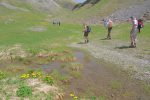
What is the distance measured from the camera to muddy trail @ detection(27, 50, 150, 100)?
706 inches

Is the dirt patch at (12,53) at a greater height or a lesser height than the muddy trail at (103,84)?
greater

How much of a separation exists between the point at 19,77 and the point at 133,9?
83141 millimetres

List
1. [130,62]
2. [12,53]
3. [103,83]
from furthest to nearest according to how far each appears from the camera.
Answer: [12,53] → [130,62] → [103,83]

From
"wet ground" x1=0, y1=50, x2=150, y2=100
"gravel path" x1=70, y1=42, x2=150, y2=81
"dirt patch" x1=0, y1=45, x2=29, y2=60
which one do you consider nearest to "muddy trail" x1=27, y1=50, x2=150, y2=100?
"wet ground" x1=0, y1=50, x2=150, y2=100

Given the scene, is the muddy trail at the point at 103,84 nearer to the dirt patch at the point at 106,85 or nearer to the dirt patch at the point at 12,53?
the dirt patch at the point at 106,85

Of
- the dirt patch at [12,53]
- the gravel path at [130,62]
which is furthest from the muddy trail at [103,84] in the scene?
the dirt patch at [12,53]

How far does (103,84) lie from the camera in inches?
793

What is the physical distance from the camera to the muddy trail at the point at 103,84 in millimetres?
17938

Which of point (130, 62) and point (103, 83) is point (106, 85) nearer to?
point (103, 83)

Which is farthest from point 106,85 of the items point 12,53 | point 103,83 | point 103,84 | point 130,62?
point 12,53

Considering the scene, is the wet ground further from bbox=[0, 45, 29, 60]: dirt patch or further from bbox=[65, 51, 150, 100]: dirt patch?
bbox=[0, 45, 29, 60]: dirt patch

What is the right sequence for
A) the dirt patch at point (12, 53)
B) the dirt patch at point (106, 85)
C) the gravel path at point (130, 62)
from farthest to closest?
the dirt patch at point (12, 53), the gravel path at point (130, 62), the dirt patch at point (106, 85)

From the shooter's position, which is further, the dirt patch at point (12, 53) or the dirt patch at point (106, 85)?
→ the dirt patch at point (12, 53)

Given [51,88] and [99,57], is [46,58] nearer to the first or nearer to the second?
[99,57]
